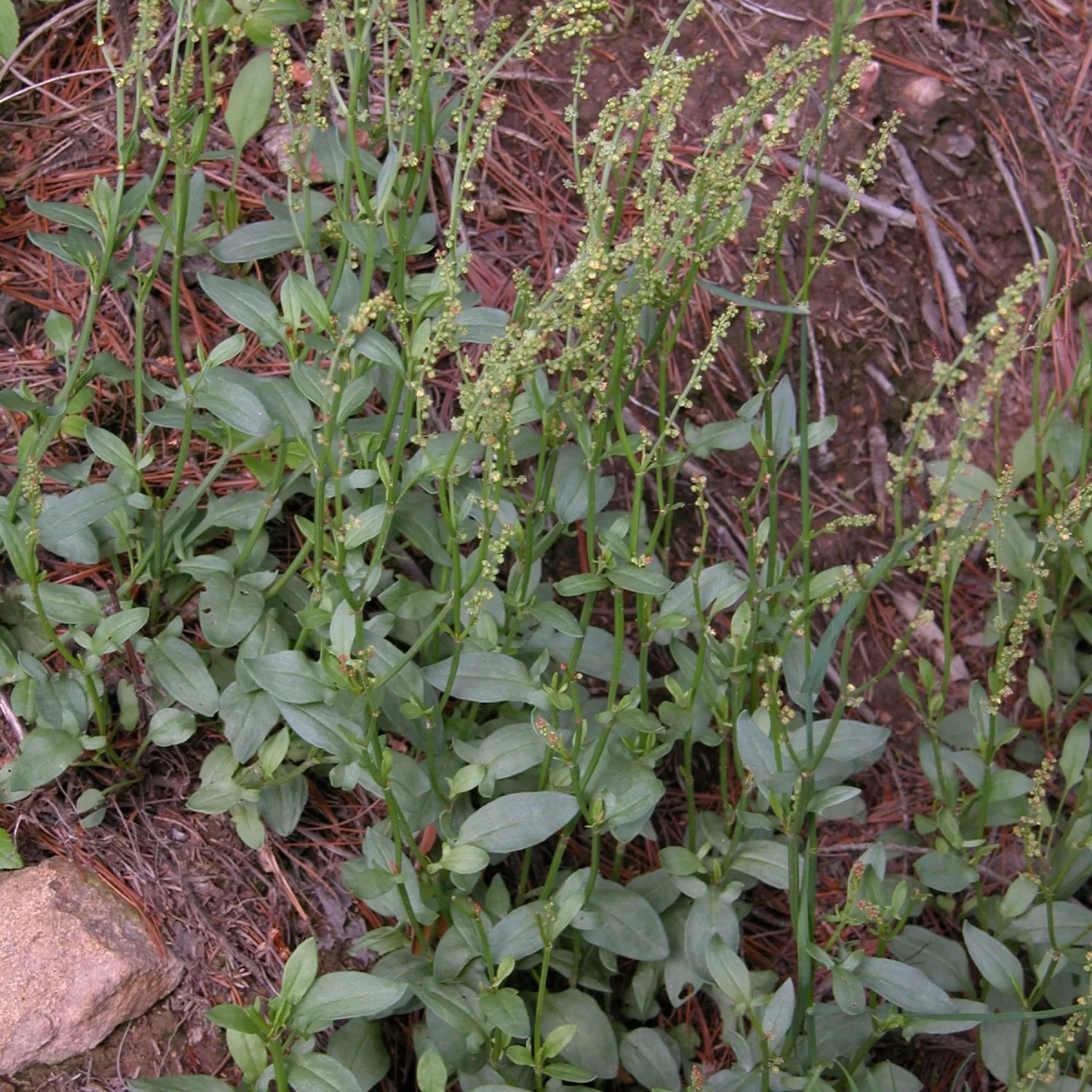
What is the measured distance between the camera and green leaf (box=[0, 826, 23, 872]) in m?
2.44

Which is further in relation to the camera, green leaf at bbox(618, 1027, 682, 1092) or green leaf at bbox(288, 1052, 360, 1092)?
green leaf at bbox(618, 1027, 682, 1092)

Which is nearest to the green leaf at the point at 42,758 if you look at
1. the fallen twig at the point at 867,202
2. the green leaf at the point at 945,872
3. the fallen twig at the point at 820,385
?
the green leaf at the point at 945,872

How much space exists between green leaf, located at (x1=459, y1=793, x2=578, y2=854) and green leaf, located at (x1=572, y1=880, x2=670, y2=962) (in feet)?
0.82

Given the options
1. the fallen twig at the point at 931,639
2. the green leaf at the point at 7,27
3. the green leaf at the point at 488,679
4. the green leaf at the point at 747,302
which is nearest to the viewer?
the green leaf at the point at 747,302

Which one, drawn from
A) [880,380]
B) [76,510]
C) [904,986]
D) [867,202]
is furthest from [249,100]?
[904,986]

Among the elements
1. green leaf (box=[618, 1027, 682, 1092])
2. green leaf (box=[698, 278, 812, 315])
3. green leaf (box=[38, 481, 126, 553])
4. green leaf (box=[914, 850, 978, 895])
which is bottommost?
green leaf (box=[618, 1027, 682, 1092])

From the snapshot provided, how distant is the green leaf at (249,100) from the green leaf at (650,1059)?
2.58 metres

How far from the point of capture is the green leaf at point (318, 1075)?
211 centimetres

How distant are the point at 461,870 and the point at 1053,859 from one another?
5.20 ft

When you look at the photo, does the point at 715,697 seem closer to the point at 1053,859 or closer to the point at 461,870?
the point at 461,870

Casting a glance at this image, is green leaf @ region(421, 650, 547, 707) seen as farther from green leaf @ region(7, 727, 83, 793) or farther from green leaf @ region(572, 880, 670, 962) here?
green leaf @ region(7, 727, 83, 793)

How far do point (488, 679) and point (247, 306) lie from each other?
1100mm

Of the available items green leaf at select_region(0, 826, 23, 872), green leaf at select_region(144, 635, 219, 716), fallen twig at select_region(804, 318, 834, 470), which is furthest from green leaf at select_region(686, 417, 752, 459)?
green leaf at select_region(0, 826, 23, 872)

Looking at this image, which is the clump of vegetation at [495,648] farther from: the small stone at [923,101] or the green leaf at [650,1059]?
the small stone at [923,101]
